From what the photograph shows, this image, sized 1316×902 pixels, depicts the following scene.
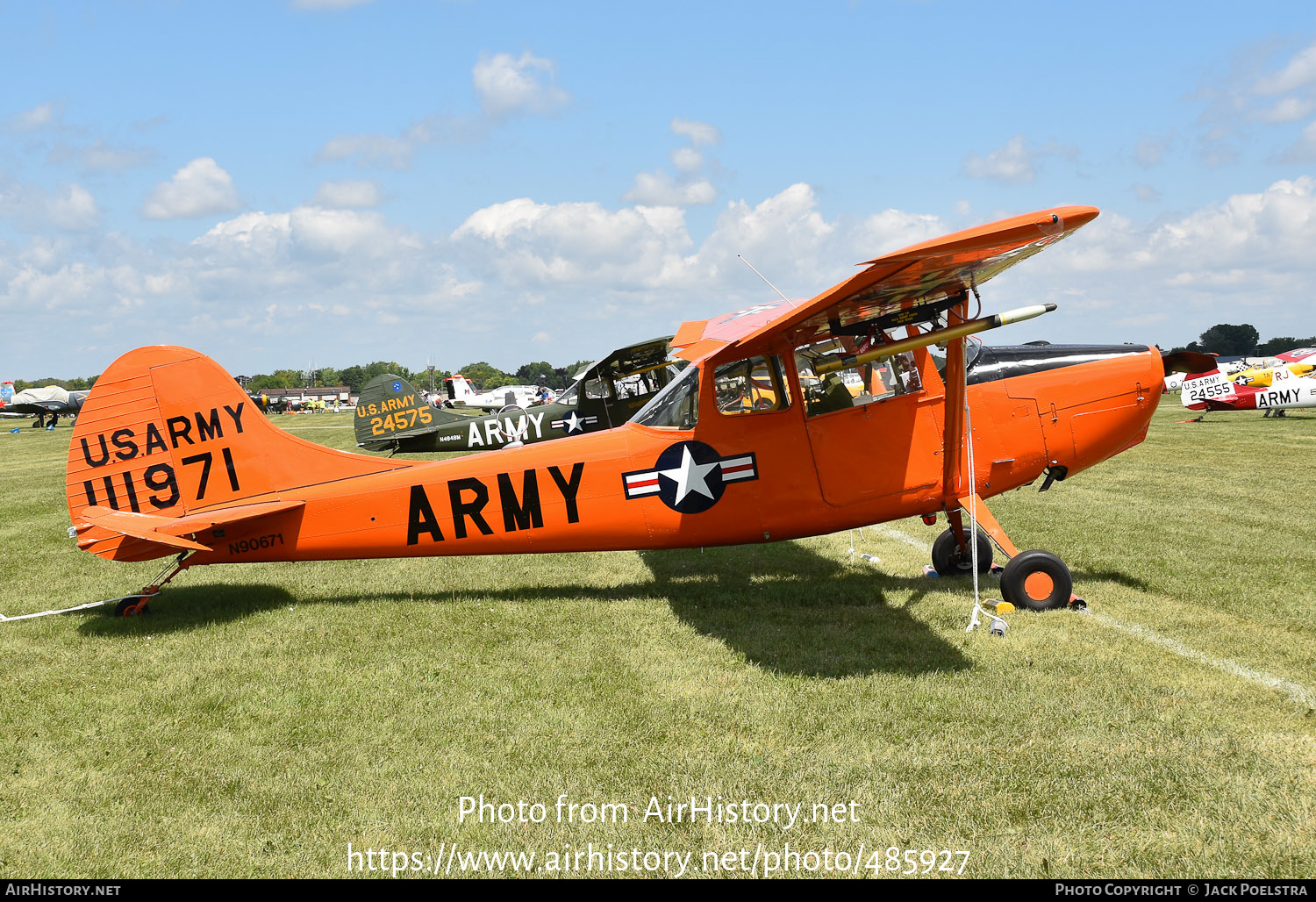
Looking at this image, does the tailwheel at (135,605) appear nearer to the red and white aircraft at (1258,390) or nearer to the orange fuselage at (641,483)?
the orange fuselage at (641,483)

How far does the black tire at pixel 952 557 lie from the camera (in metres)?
7.80

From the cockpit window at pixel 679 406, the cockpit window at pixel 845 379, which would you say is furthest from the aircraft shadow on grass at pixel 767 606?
the cockpit window at pixel 845 379

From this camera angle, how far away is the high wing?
453 cm

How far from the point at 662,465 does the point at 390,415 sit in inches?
642

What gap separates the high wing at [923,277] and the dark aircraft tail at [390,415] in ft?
50.9

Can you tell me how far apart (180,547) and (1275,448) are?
70.2 feet

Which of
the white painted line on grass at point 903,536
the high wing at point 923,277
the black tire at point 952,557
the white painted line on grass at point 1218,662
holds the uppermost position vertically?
the high wing at point 923,277

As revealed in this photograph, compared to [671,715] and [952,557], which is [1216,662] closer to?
[952,557]

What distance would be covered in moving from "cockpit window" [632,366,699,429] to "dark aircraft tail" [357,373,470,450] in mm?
14876

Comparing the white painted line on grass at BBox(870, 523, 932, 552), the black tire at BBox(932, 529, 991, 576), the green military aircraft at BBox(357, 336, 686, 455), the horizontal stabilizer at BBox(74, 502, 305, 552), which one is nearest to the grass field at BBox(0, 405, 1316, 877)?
the black tire at BBox(932, 529, 991, 576)

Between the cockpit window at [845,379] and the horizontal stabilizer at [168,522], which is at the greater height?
the cockpit window at [845,379]

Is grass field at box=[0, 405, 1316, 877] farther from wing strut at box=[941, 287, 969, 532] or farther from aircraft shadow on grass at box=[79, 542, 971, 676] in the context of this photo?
wing strut at box=[941, 287, 969, 532]

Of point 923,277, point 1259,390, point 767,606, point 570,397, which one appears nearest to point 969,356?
point 923,277

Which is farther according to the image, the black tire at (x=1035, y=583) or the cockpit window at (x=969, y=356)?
the cockpit window at (x=969, y=356)
